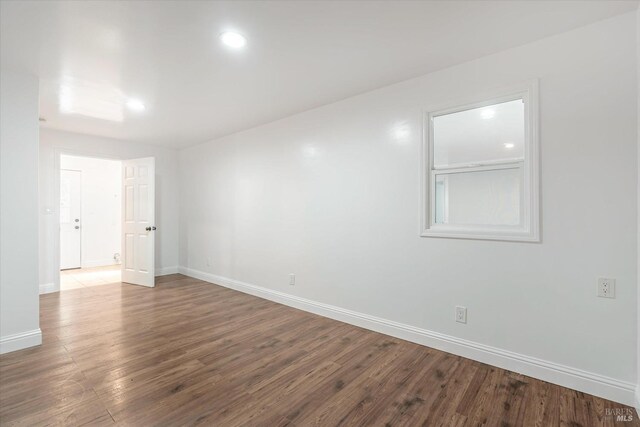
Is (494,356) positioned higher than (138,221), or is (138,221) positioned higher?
(138,221)

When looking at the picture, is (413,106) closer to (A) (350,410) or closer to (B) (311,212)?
(B) (311,212)

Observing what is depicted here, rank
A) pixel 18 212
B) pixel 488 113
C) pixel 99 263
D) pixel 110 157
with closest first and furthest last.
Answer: pixel 488 113 < pixel 18 212 < pixel 110 157 < pixel 99 263

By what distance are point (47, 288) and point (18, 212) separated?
2645mm

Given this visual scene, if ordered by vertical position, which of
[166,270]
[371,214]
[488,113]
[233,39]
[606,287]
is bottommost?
[166,270]

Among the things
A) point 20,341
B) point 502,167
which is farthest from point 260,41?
point 20,341

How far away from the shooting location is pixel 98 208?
275 inches

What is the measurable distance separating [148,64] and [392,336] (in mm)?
3391

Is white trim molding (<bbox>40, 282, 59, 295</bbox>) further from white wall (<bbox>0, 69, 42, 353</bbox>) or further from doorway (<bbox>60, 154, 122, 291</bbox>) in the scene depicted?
white wall (<bbox>0, 69, 42, 353</bbox>)

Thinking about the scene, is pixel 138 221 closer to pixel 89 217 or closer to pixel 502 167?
pixel 89 217

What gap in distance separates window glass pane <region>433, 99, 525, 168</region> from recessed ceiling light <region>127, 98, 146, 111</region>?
3305 millimetres

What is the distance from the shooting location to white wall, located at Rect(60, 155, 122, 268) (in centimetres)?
673

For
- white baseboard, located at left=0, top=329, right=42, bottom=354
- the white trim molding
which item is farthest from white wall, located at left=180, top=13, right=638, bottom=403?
the white trim molding

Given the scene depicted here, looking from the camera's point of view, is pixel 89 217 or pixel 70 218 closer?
pixel 70 218

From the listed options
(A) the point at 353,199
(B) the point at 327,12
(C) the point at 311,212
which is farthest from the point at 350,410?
(B) the point at 327,12
